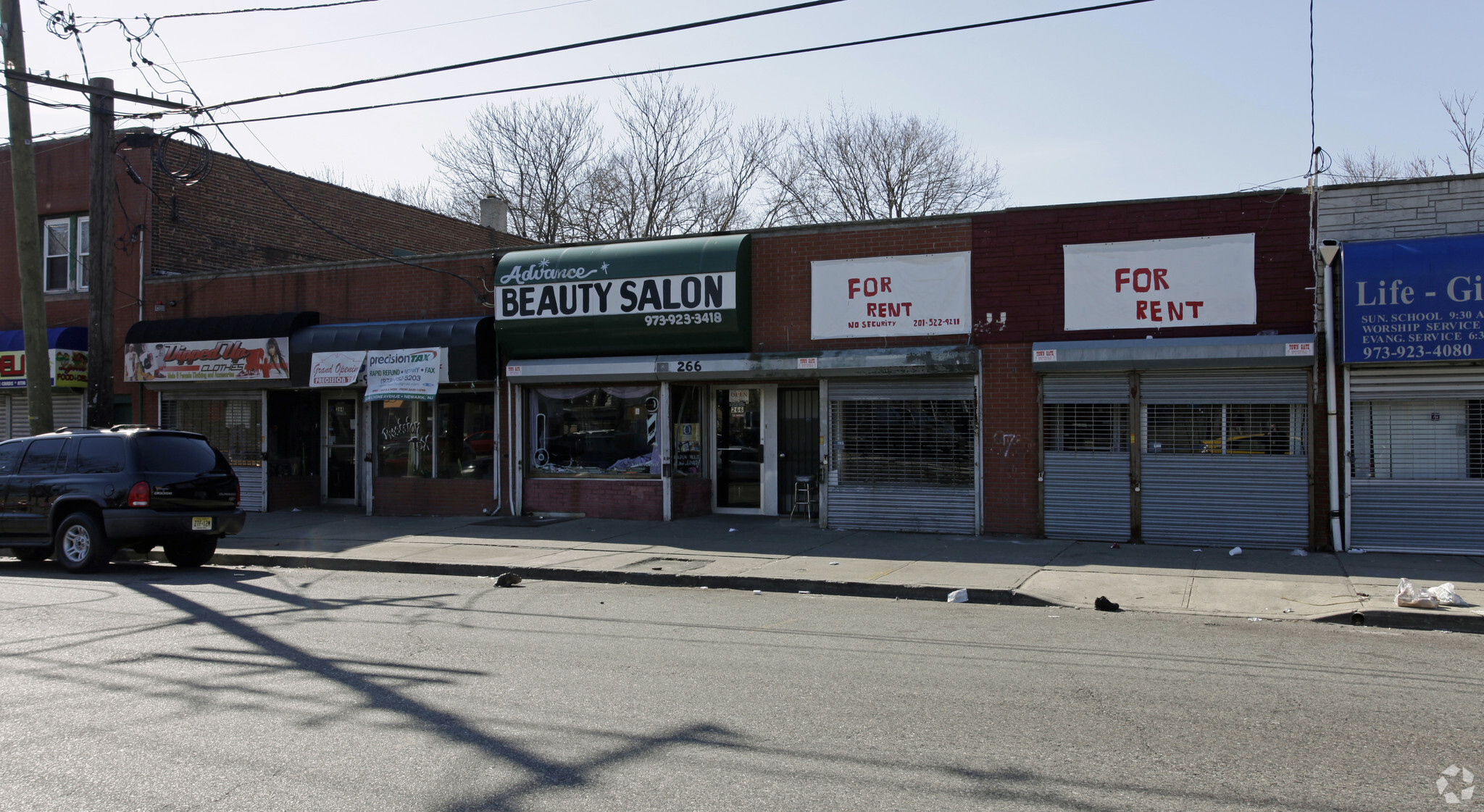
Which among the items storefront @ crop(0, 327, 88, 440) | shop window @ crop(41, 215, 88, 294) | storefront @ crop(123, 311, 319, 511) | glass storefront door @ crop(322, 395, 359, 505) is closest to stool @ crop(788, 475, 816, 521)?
glass storefront door @ crop(322, 395, 359, 505)

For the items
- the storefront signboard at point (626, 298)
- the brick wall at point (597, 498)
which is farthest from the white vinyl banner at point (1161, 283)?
the brick wall at point (597, 498)

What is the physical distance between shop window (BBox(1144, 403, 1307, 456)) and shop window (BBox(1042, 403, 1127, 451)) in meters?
0.34

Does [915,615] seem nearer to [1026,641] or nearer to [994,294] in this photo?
[1026,641]

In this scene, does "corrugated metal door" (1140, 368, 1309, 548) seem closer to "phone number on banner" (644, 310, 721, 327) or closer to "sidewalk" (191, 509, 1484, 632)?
"sidewalk" (191, 509, 1484, 632)

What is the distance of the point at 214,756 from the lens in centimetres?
515

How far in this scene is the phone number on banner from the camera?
50.2 feet

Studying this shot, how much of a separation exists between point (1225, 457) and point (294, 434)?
16438 mm

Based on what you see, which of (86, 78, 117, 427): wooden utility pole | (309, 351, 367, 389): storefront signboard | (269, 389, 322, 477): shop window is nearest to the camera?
(86, 78, 117, 427): wooden utility pole

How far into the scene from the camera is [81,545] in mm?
12375

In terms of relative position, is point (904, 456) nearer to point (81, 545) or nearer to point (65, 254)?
point (81, 545)

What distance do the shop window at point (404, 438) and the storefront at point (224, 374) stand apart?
1.87m

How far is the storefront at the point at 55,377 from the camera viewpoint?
20.2 metres

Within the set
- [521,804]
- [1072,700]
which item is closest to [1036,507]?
[1072,700]

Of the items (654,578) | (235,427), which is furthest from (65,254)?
(654,578)
